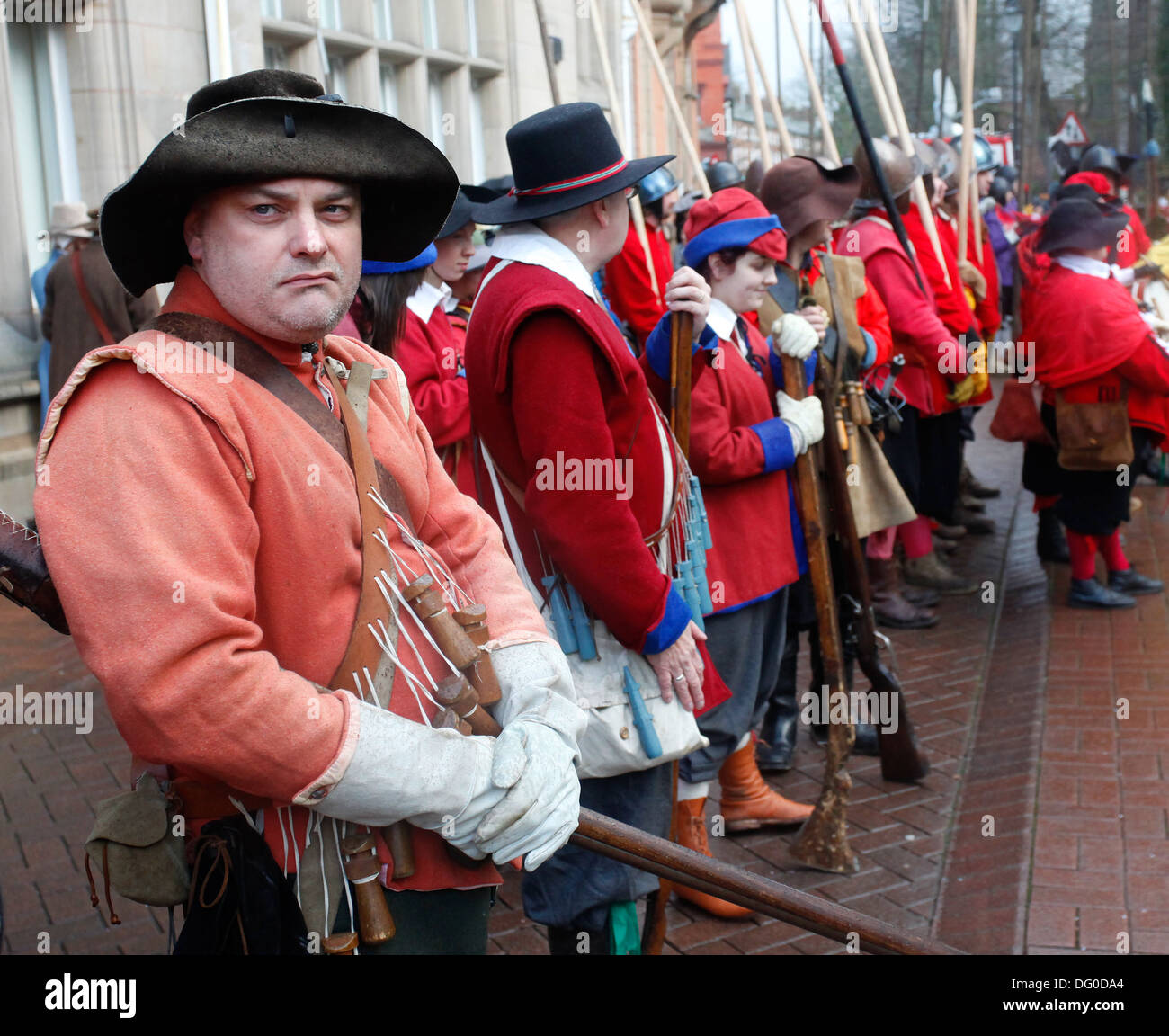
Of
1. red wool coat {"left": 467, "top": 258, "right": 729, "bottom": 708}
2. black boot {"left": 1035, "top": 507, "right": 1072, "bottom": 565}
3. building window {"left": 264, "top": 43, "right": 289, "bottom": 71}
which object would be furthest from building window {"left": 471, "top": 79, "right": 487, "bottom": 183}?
red wool coat {"left": 467, "top": 258, "right": 729, "bottom": 708}

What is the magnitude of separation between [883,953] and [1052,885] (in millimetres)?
1664

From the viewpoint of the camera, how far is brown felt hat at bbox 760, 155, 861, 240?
14.8 feet

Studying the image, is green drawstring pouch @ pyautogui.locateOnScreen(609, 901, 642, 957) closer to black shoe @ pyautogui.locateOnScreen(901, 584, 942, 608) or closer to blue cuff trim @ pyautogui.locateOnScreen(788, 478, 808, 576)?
blue cuff trim @ pyautogui.locateOnScreen(788, 478, 808, 576)

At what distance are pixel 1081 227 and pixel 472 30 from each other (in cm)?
653

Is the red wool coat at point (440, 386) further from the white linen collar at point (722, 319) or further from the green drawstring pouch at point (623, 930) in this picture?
the green drawstring pouch at point (623, 930)

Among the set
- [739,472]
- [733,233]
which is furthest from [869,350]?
[739,472]

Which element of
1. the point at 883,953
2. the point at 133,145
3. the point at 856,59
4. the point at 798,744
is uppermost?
the point at 856,59

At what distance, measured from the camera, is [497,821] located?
1768 mm

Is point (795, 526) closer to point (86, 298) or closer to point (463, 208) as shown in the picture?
point (463, 208)

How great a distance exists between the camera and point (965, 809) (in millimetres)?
4391

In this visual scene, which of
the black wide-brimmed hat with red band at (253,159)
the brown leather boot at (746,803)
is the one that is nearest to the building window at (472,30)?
the brown leather boot at (746,803)

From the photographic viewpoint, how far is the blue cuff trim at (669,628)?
283 centimetres
